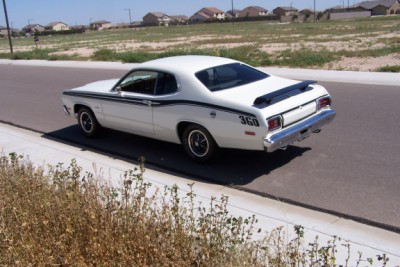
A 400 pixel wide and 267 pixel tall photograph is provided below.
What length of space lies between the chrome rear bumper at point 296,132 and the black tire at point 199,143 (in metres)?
0.94

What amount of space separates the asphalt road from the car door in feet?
1.59

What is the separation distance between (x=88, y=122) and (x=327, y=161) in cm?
439

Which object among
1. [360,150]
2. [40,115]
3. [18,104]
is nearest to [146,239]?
[360,150]

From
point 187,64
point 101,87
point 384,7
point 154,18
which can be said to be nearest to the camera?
point 187,64

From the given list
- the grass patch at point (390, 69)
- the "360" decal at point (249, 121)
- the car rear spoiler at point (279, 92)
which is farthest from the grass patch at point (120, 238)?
the grass patch at point (390, 69)

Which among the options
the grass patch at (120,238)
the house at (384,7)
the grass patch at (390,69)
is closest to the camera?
the grass patch at (120,238)

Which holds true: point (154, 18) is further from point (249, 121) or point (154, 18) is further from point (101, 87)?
point (249, 121)

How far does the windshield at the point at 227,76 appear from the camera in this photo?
6.56 meters

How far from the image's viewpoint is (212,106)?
20.1 feet

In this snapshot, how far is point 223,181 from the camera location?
6.09 metres

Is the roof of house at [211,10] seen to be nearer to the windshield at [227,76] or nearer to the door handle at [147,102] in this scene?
the windshield at [227,76]

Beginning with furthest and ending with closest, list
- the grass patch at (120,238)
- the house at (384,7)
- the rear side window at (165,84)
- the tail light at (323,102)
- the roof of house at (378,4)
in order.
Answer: the roof of house at (378,4) < the house at (384,7) < the rear side window at (165,84) < the tail light at (323,102) < the grass patch at (120,238)

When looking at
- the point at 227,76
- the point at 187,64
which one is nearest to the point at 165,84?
the point at 187,64

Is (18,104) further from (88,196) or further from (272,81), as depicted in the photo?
(88,196)
